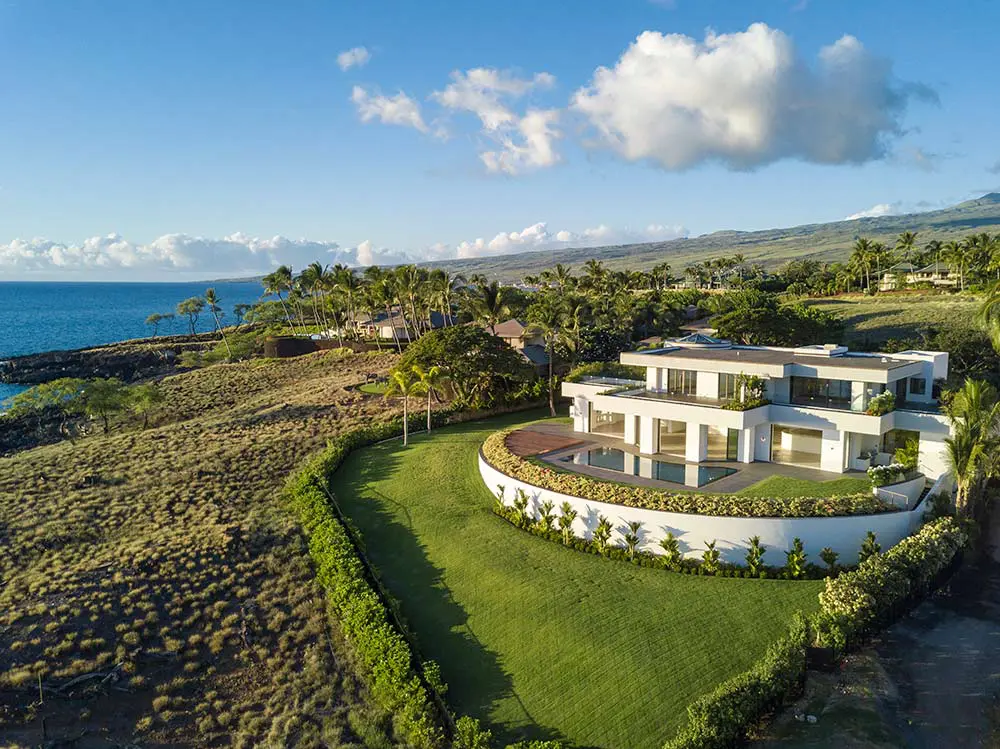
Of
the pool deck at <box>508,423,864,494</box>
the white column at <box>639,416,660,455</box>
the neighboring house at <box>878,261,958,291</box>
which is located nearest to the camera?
the pool deck at <box>508,423,864,494</box>

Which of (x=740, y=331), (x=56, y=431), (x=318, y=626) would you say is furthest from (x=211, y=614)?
(x=740, y=331)

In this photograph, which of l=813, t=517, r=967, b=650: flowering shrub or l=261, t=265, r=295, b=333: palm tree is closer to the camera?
l=813, t=517, r=967, b=650: flowering shrub

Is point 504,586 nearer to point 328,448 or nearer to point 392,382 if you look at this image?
point 328,448

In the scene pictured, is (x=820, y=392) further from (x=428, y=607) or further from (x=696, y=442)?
(x=428, y=607)

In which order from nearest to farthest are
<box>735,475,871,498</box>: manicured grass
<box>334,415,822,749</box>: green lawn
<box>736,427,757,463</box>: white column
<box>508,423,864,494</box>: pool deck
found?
<box>334,415,822,749</box>: green lawn, <box>735,475,871,498</box>: manicured grass, <box>508,423,864,494</box>: pool deck, <box>736,427,757,463</box>: white column

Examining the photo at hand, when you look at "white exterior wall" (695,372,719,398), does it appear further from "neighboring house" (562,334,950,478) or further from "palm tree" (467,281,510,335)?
"palm tree" (467,281,510,335)

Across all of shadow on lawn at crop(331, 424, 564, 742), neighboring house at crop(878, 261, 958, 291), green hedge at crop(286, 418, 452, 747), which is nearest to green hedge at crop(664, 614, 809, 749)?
shadow on lawn at crop(331, 424, 564, 742)
